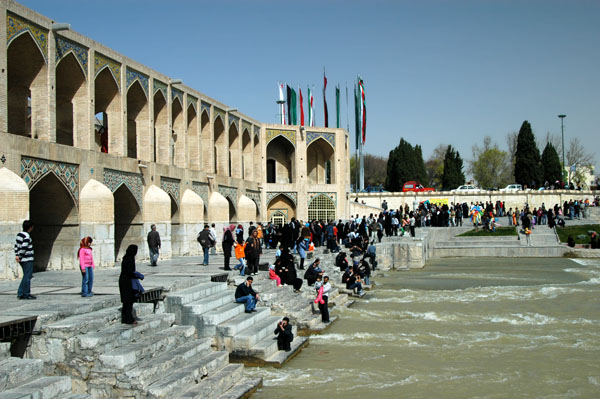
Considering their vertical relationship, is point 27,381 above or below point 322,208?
below

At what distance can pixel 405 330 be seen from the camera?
12.3m

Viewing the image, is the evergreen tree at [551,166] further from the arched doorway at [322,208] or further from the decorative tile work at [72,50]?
the decorative tile work at [72,50]

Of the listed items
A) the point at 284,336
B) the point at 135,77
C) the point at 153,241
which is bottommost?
the point at 284,336

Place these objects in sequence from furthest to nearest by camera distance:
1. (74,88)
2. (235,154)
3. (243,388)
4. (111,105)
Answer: (235,154) < (111,105) < (74,88) < (243,388)

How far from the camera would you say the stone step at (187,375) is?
23.5ft

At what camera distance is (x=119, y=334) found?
777cm

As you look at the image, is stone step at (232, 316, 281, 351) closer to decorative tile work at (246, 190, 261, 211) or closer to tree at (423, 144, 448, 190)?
decorative tile work at (246, 190, 261, 211)

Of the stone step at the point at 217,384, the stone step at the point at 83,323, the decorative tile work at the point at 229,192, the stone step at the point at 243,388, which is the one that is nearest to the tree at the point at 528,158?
the decorative tile work at the point at 229,192

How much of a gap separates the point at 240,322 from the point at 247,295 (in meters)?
0.86

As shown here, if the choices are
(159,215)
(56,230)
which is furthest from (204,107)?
(56,230)

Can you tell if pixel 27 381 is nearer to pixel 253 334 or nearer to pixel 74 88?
pixel 253 334

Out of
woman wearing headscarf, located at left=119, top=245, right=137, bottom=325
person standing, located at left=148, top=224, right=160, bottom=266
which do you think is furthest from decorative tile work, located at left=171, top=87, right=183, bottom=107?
woman wearing headscarf, located at left=119, top=245, right=137, bottom=325

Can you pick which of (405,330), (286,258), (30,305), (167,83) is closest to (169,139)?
(167,83)

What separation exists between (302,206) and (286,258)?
20620 millimetres
